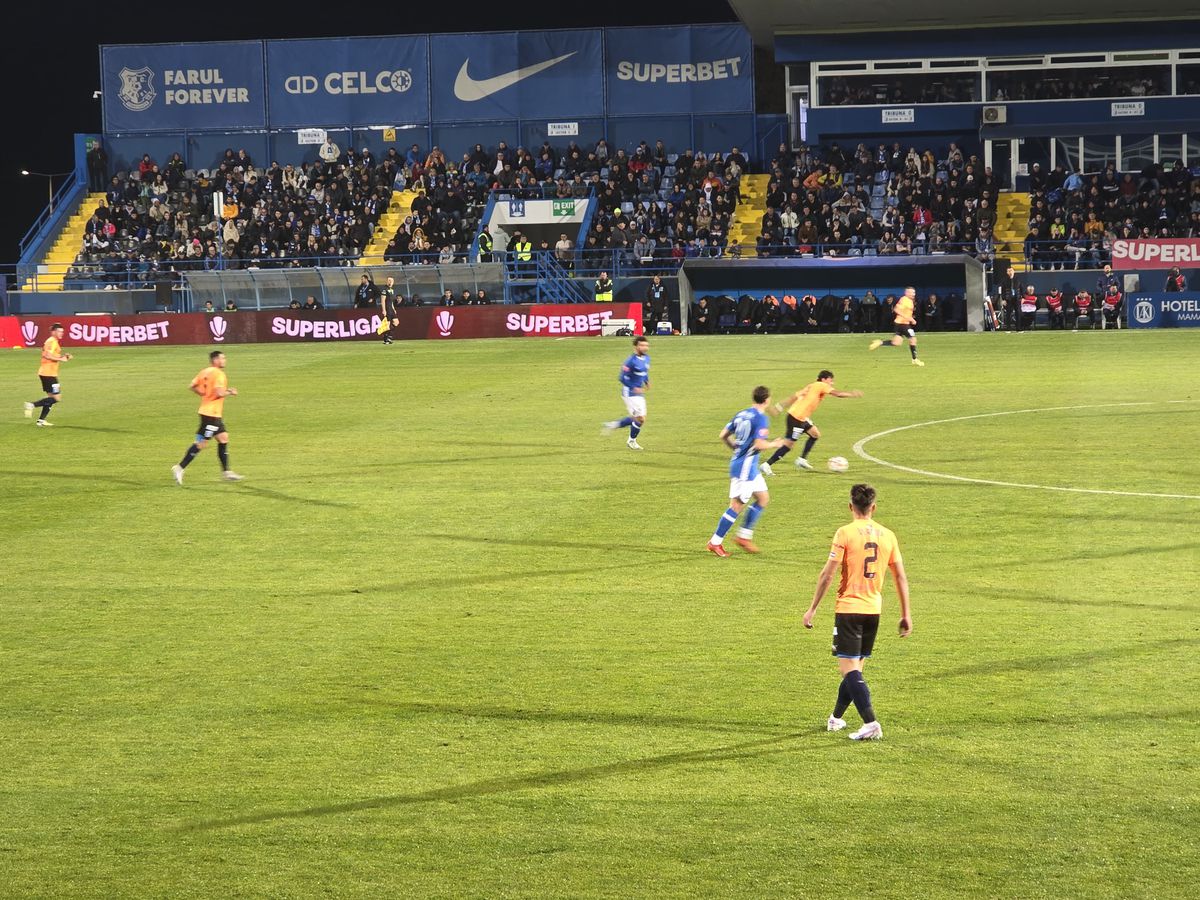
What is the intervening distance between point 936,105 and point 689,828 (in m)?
57.0

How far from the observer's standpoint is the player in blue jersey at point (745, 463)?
1688 cm

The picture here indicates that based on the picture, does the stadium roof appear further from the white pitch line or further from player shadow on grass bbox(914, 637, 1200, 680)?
player shadow on grass bbox(914, 637, 1200, 680)

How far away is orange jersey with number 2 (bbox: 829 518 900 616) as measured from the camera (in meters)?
10.1

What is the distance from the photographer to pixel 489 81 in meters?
70.4

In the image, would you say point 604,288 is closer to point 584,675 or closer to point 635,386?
point 635,386

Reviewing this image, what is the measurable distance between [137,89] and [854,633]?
69875 mm

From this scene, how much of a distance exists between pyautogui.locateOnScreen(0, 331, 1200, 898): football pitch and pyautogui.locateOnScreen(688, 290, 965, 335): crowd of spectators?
26.6 meters

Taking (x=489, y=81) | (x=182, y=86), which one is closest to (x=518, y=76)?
(x=489, y=81)

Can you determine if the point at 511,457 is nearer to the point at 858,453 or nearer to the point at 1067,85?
the point at 858,453

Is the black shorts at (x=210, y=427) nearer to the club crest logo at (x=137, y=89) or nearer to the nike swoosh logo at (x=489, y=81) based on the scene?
the nike swoosh logo at (x=489, y=81)

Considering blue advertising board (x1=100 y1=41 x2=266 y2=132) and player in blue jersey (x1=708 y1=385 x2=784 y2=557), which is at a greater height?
blue advertising board (x1=100 y1=41 x2=266 y2=132)

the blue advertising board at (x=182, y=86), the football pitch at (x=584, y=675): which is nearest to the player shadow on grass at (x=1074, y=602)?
the football pitch at (x=584, y=675)

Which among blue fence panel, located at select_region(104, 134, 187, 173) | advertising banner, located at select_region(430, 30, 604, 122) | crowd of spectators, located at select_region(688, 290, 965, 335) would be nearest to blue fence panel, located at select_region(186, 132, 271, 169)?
blue fence panel, located at select_region(104, 134, 187, 173)

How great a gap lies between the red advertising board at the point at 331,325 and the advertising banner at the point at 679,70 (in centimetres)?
1912
